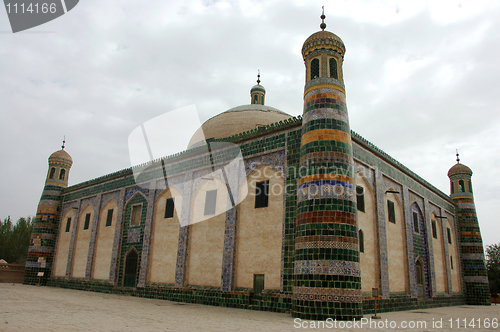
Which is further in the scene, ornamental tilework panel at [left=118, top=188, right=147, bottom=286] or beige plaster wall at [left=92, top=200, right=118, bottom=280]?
beige plaster wall at [left=92, top=200, right=118, bottom=280]

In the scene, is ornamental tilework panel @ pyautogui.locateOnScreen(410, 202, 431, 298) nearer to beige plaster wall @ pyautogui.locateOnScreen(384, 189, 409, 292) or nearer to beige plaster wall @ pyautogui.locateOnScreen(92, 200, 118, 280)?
beige plaster wall @ pyautogui.locateOnScreen(384, 189, 409, 292)

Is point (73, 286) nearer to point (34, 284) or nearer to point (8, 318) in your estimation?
point (34, 284)

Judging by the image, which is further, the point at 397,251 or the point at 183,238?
the point at 183,238

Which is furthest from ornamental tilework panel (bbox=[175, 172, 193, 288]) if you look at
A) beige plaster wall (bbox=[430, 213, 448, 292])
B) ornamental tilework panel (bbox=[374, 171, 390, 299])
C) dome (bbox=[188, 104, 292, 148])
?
beige plaster wall (bbox=[430, 213, 448, 292])

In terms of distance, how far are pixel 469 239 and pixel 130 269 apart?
19.0 m

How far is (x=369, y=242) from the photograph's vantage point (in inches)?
520

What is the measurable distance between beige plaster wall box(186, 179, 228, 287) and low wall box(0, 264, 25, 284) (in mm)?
15522

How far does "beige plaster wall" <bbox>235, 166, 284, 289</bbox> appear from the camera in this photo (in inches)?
478

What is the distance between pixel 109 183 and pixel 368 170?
1401 cm

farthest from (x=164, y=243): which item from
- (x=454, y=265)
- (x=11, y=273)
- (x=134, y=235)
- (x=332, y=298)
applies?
(x=454, y=265)

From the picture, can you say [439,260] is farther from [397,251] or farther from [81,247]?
[81,247]

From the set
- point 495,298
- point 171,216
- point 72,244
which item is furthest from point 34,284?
point 495,298

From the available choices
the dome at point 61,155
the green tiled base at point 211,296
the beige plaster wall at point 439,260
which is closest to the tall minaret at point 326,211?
the green tiled base at point 211,296

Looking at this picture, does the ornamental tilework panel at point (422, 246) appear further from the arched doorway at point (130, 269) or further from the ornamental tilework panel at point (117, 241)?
the ornamental tilework panel at point (117, 241)
